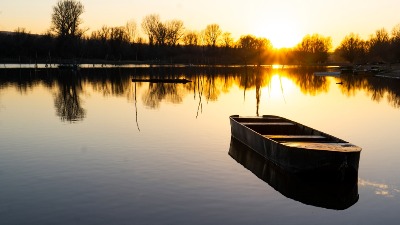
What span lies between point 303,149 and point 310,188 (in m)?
1.60

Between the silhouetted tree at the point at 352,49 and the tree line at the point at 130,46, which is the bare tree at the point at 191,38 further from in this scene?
the silhouetted tree at the point at 352,49

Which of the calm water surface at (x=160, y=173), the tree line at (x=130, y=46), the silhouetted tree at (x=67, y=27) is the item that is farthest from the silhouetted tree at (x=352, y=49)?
the calm water surface at (x=160, y=173)

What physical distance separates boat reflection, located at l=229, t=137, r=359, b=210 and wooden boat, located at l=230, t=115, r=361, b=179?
0.37 meters

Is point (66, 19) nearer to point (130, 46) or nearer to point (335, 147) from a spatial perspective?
point (130, 46)

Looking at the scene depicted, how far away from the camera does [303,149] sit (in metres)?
16.5

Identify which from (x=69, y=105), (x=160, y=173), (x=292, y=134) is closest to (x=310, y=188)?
(x=160, y=173)

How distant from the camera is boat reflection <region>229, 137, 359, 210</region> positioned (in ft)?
49.9

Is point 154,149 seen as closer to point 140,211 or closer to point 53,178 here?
point 53,178

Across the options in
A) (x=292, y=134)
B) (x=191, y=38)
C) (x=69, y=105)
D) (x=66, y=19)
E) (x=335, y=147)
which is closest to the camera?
(x=335, y=147)

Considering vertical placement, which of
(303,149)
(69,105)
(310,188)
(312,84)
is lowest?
(310,188)

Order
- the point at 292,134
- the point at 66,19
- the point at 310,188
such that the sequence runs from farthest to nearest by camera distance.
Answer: the point at 66,19, the point at 292,134, the point at 310,188

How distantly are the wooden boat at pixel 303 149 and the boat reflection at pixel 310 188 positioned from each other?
37cm

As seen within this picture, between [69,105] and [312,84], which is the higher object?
[312,84]

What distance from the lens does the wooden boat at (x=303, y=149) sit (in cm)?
1581
